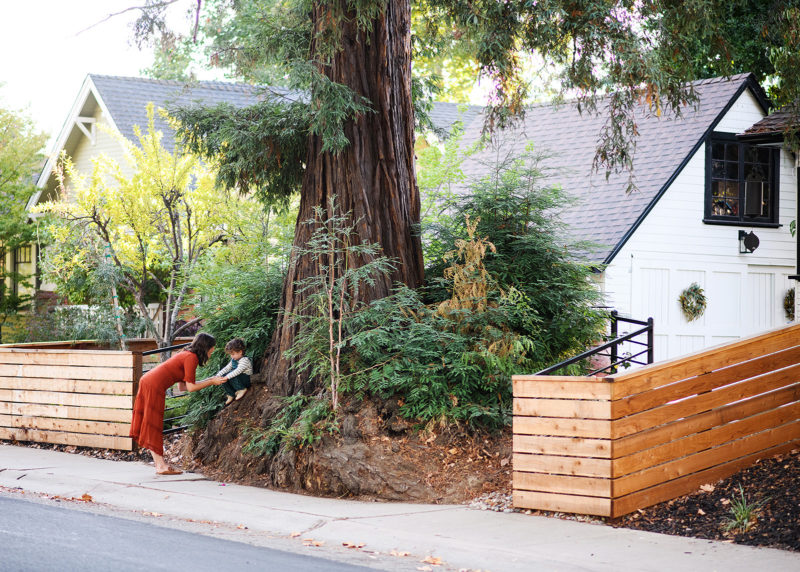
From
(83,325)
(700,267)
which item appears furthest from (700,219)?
(83,325)

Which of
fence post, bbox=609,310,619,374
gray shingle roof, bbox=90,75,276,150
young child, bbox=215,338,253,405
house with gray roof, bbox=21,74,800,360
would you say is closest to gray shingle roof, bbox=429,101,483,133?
gray shingle roof, bbox=90,75,276,150

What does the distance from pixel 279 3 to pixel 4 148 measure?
49.5 ft

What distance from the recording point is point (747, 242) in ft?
62.7

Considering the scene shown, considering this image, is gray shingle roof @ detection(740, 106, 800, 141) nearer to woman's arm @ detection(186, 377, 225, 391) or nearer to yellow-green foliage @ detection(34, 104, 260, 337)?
A: woman's arm @ detection(186, 377, 225, 391)

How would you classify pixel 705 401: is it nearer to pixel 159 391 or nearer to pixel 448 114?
pixel 159 391

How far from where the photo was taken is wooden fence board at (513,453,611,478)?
24.5 feet

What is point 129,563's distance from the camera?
6.18 metres

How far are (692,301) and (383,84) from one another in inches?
404

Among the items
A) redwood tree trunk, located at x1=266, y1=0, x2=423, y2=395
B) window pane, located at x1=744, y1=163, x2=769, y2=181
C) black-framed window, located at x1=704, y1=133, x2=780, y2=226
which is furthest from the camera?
window pane, located at x1=744, y1=163, x2=769, y2=181

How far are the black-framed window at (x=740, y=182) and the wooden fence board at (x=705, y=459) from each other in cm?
1128

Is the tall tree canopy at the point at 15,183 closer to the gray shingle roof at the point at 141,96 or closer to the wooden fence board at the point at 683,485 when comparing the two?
the gray shingle roof at the point at 141,96

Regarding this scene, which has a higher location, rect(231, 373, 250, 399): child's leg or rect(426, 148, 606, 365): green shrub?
rect(426, 148, 606, 365): green shrub

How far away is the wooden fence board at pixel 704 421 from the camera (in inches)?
297

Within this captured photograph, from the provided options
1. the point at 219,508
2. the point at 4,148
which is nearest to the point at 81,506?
the point at 219,508
